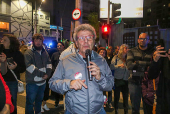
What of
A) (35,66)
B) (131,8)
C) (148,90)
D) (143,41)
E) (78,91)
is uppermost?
(131,8)

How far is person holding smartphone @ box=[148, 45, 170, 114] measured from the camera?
9.28ft

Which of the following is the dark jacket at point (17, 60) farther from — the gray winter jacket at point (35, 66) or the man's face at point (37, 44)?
the man's face at point (37, 44)

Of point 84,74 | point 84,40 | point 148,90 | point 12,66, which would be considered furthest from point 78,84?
point 148,90

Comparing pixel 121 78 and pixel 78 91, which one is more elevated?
pixel 78 91

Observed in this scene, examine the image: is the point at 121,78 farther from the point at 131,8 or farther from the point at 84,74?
the point at 131,8

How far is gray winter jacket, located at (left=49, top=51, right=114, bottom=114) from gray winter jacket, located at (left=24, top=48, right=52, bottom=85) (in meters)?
1.78

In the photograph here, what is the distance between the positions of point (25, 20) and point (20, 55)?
27062 mm

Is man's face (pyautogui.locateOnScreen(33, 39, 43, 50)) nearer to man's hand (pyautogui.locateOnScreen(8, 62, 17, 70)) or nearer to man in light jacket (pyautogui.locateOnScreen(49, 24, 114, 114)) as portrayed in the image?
man's hand (pyautogui.locateOnScreen(8, 62, 17, 70))

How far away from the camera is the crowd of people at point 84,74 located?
6.04ft

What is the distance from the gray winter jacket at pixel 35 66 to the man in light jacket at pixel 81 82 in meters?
1.78

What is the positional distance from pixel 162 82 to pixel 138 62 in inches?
31.6

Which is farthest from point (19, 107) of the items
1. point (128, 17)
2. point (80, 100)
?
point (128, 17)

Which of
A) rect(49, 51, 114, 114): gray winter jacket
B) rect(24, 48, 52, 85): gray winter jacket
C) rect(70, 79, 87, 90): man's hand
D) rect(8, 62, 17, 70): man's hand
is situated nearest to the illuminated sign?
rect(24, 48, 52, 85): gray winter jacket

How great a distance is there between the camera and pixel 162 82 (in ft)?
9.66
